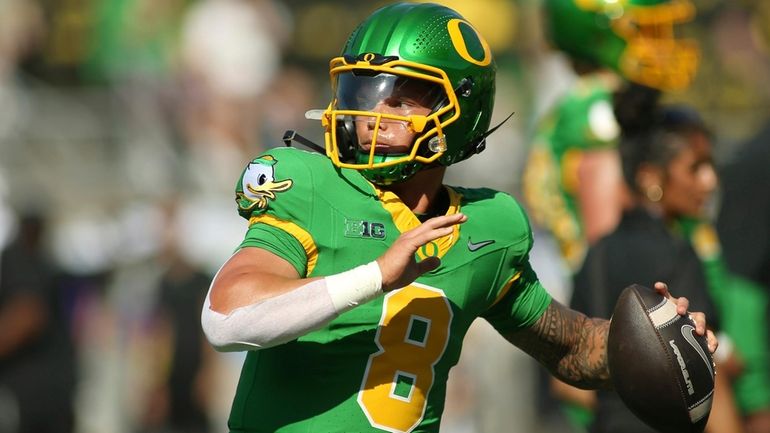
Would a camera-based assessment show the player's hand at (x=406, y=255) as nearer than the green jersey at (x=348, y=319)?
Yes

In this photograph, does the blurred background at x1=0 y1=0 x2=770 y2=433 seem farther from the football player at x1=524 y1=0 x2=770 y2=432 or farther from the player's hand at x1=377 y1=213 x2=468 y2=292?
the player's hand at x1=377 y1=213 x2=468 y2=292

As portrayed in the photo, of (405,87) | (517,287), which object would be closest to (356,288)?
(405,87)

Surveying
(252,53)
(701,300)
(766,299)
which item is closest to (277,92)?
(252,53)

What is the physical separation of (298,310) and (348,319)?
32 cm

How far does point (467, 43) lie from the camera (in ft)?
12.6

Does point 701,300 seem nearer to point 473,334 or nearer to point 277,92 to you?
point 473,334

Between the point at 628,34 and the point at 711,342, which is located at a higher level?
the point at 711,342

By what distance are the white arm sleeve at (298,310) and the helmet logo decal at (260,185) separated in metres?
0.31

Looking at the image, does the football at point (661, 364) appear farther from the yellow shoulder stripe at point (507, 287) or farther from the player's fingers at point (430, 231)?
the player's fingers at point (430, 231)

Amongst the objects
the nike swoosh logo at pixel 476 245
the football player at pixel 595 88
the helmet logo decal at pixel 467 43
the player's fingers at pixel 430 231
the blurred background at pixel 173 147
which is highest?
the helmet logo decal at pixel 467 43

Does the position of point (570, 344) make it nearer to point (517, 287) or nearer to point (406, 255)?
point (517, 287)

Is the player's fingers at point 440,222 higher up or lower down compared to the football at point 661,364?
higher up

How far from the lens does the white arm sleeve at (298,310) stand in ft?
10.7

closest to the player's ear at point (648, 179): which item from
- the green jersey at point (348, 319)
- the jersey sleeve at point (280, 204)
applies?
the green jersey at point (348, 319)
